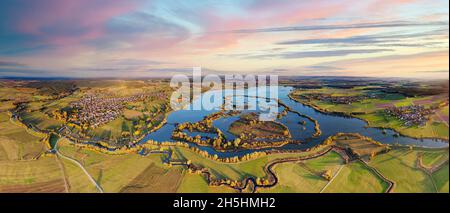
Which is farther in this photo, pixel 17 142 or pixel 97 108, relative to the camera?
pixel 97 108

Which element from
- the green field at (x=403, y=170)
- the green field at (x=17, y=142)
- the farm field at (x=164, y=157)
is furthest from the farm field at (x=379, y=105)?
the green field at (x=17, y=142)

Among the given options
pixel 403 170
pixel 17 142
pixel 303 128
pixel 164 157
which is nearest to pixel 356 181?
pixel 403 170

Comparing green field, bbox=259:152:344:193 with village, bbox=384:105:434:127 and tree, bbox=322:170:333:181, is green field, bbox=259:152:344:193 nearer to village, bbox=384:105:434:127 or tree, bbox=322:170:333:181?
tree, bbox=322:170:333:181

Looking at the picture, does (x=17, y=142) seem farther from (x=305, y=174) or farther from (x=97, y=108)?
(x=305, y=174)

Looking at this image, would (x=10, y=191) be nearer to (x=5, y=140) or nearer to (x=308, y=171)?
(x=5, y=140)


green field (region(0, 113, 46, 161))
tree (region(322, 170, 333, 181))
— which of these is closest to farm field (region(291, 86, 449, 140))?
tree (region(322, 170, 333, 181))

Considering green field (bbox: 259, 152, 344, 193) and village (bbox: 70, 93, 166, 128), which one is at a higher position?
village (bbox: 70, 93, 166, 128)

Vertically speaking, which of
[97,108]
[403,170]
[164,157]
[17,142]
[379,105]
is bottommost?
[164,157]

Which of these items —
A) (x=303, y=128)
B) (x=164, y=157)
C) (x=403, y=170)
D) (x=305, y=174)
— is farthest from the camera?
(x=303, y=128)

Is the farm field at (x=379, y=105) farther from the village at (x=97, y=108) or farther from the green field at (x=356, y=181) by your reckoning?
the village at (x=97, y=108)

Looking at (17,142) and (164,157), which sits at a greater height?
(17,142)
